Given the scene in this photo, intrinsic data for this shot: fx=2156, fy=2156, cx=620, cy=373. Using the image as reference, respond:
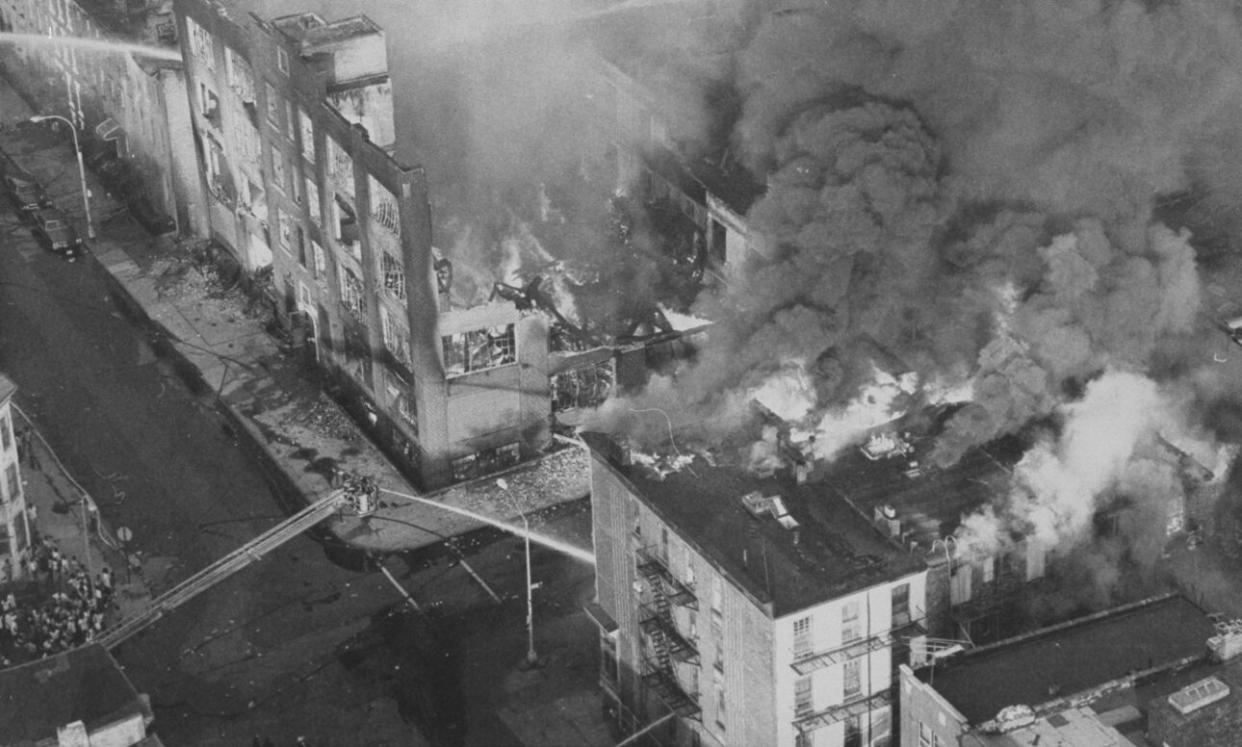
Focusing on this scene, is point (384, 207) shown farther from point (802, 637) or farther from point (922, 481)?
point (802, 637)

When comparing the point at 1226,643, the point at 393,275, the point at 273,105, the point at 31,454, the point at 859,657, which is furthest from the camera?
the point at 273,105

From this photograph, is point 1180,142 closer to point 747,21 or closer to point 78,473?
point 747,21

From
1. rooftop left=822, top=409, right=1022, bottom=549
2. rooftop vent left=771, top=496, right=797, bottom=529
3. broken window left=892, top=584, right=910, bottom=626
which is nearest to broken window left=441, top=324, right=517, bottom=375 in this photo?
rooftop left=822, top=409, right=1022, bottom=549

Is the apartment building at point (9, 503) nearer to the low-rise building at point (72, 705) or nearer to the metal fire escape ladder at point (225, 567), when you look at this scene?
the metal fire escape ladder at point (225, 567)

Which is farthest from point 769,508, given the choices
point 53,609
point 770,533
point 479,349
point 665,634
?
point 53,609

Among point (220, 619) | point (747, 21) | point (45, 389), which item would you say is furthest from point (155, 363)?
point (747, 21)

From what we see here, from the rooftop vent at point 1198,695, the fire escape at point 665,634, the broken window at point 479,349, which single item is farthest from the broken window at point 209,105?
the rooftop vent at point 1198,695

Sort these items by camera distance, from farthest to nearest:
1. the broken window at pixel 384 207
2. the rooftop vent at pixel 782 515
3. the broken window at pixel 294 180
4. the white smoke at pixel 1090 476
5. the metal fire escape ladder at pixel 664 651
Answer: the broken window at pixel 294 180 < the broken window at pixel 384 207 < the metal fire escape ladder at pixel 664 651 < the white smoke at pixel 1090 476 < the rooftop vent at pixel 782 515
